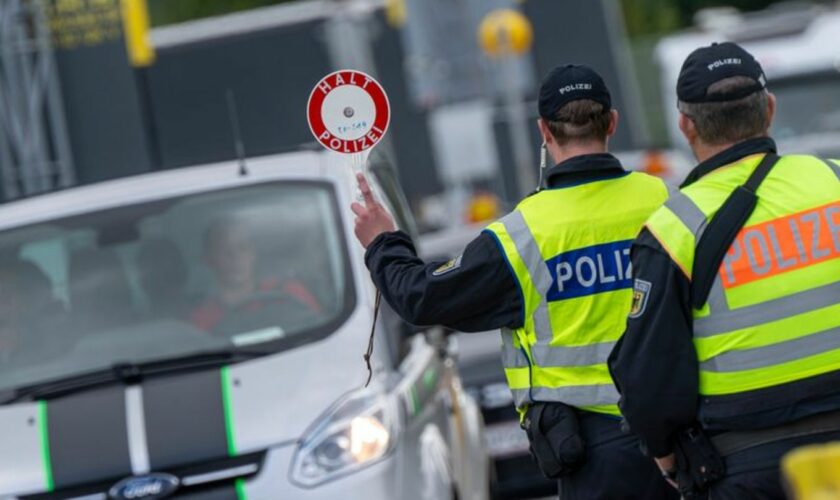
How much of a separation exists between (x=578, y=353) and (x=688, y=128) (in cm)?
71

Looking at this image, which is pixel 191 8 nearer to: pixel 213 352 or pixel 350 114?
pixel 213 352

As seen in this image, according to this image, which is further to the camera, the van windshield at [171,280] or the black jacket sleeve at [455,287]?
the van windshield at [171,280]

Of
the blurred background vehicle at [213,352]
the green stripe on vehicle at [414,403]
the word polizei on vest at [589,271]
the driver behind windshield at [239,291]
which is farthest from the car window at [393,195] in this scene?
the word polizei on vest at [589,271]

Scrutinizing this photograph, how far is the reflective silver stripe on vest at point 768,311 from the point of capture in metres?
4.05

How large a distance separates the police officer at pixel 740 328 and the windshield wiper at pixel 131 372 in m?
2.36

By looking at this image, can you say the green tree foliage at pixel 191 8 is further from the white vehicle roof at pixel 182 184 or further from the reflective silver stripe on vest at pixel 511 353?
the reflective silver stripe on vest at pixel 511 353

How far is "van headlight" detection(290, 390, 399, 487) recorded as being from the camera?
579 centimetres

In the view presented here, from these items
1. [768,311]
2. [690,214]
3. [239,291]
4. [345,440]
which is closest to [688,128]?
[690,214]

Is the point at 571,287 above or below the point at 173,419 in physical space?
above

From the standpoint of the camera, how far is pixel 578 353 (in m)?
4.64

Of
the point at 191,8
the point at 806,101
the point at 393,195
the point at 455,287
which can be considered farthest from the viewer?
the point at 191,8

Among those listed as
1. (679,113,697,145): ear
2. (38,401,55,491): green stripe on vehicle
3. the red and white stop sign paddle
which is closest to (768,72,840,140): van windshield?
(38,401,55,491): green stripe on vehicle

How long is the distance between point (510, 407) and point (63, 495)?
3851mm

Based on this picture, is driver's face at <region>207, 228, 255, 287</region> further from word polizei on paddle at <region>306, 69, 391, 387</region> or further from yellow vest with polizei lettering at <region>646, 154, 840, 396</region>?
yellow vest with polizei lettering at <region>646, 154, 840, 396</region>
